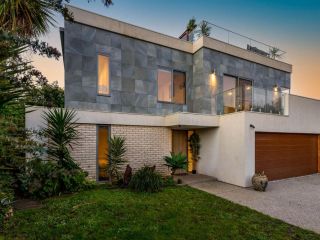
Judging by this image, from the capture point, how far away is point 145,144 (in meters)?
10.1

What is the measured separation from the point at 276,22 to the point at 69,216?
693 inches

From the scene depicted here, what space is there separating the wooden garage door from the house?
0.17ft

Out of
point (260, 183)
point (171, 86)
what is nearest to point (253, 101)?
point (260, 183)

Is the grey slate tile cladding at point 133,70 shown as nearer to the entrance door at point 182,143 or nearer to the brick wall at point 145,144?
the brick wall at point 145,144

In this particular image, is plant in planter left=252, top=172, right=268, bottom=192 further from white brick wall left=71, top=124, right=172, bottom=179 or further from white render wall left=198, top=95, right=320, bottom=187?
white brick wall left=71, top=124, right=172, bottom=179

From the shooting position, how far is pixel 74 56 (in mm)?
8961

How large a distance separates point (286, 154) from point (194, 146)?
4992mm

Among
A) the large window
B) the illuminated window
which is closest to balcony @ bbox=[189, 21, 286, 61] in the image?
the large window

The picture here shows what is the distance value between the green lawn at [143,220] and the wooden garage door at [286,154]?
4.35 meters

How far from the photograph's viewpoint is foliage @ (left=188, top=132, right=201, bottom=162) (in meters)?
11.7

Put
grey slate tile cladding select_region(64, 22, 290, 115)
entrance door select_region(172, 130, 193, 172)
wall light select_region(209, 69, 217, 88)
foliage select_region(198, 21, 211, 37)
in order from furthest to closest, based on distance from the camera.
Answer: foliage select_region(198, 21, 211, 37), wall light select_region(209, 69, 217, 88), entrance door select_region(172, 130, 193, 172), grey slate tile cladding select_region(64, 22, 290, 115)

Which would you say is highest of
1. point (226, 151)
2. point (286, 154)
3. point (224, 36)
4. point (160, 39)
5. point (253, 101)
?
point (224, 36)

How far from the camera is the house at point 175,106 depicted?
355 inches

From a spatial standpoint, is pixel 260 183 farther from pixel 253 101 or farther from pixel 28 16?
pixel 28 16
